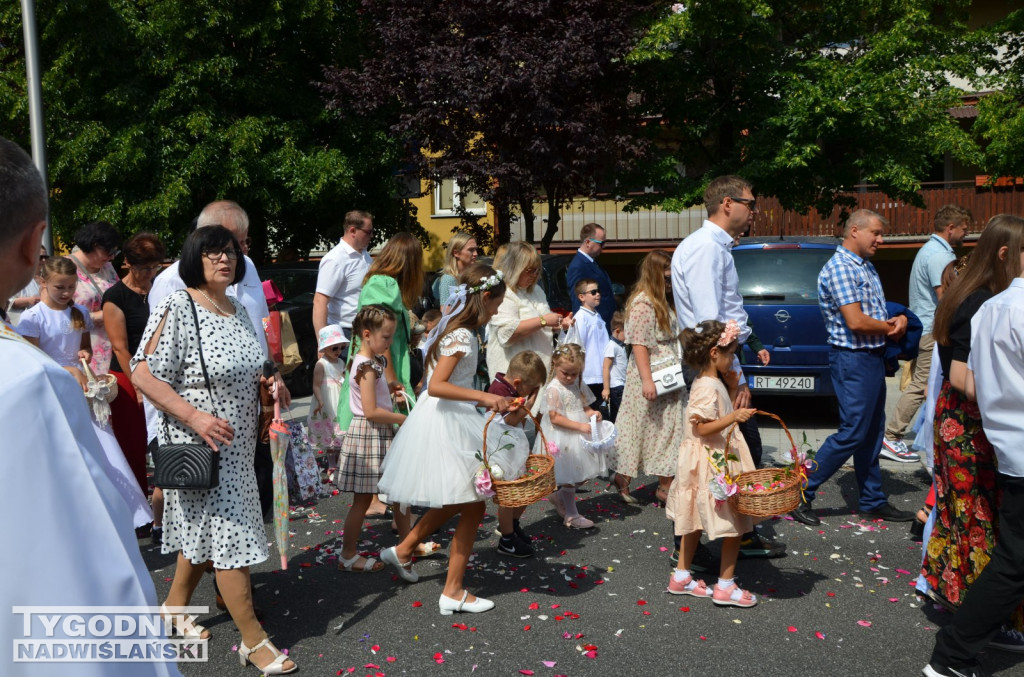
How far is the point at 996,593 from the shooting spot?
370cm

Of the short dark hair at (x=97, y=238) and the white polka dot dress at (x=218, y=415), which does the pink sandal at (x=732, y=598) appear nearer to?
the white polka dot dress at (x=218, y=415)

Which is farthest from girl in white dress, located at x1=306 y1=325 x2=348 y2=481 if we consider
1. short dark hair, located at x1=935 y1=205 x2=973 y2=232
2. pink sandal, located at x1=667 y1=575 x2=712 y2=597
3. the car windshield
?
short dark hair, located at x1=935 y1=205 x2=973 y2=232

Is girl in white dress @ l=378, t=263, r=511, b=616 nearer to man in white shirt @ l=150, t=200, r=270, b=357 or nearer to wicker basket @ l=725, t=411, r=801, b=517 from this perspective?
man in white shirt @ l=150, t=200, r=270, b=357

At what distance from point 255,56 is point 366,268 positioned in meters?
11.6

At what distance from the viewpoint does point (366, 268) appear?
7309 millimetres

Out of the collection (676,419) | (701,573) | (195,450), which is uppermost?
(195,450)

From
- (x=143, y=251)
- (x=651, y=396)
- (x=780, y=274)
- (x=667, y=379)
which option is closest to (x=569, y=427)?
(x=651, y=396)

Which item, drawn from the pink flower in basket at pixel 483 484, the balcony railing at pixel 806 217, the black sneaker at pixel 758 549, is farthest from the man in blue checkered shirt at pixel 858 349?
the balcony railing at pixel 806 217

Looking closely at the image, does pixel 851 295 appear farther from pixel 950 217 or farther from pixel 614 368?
pixel 614 368

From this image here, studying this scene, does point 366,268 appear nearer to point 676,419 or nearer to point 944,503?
point 676,419

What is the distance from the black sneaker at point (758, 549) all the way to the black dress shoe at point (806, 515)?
2.02ft

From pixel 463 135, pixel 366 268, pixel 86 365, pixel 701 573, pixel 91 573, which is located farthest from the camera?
pixel 463 135

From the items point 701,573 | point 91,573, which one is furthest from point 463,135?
point 91,573

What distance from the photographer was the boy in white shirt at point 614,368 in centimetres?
763
